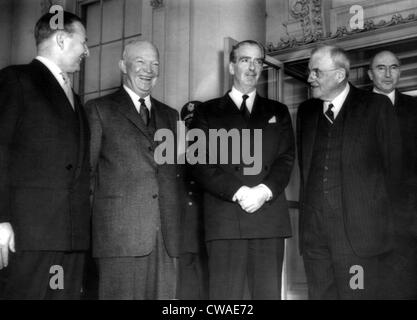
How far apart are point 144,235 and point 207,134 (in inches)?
20.1

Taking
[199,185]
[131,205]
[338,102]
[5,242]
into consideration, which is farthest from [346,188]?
[5,242]

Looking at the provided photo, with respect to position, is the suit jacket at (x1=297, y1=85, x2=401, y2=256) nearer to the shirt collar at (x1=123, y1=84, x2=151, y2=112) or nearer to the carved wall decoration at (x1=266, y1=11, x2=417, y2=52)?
the shirt collar at (x1=123, y1=84, x2=151, y2=112)

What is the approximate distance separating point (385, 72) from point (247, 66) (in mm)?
921

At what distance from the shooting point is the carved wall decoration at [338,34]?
3863 mm

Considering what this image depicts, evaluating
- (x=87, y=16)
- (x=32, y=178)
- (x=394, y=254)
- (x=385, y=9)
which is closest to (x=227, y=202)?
(x=32, y=178)

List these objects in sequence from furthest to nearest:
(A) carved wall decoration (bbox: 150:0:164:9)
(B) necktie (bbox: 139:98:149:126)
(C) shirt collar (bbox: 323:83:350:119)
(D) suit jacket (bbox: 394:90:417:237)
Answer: (A) carved wall decoration (bbox: 150:0:164:9)
(D) suit jacket (bbox: 394:90:417:237)
(C) shirt collar (bbox: 323:83:350:119)
(B) necktie (bbox: 139:98:149:126)

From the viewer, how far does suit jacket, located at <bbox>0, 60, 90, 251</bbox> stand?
200cm

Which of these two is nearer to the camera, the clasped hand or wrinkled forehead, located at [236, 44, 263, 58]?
the clasped hand

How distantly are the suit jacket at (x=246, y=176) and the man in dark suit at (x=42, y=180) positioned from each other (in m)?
0.52

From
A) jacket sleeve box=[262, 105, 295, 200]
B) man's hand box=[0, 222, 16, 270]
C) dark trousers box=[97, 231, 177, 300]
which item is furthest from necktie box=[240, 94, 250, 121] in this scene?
man's hand box=[0, 222, 16, 270]

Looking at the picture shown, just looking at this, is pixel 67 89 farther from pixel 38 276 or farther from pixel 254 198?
pixel 254 198

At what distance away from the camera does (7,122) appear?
1.98 m

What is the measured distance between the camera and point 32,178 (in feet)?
6.73
